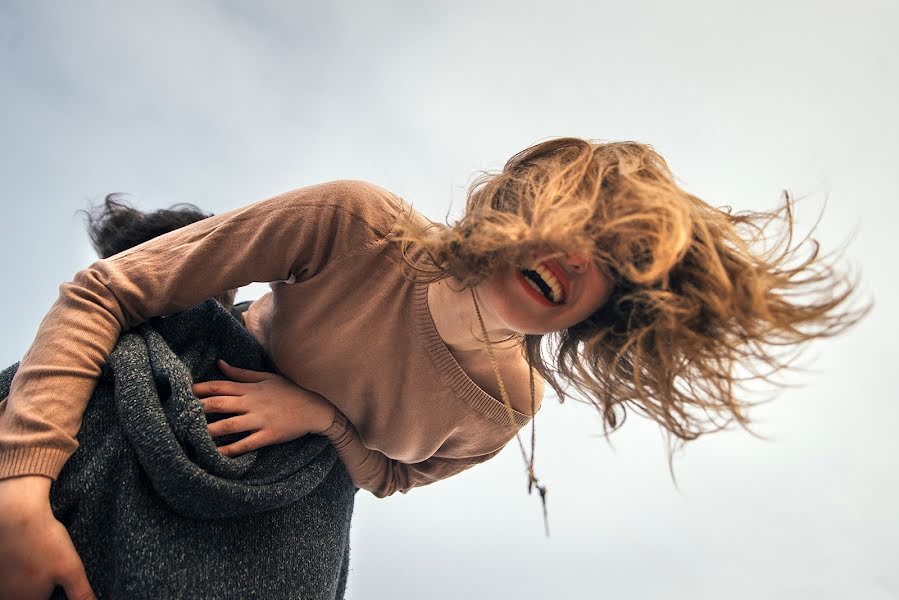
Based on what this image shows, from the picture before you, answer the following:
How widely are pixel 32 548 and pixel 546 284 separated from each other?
505 mm

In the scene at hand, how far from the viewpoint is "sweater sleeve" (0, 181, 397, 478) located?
522 millimetres

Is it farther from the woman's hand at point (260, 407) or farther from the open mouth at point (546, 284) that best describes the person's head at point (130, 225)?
the open mouth at point (546, 284)

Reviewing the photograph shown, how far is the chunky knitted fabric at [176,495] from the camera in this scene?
0.52 m

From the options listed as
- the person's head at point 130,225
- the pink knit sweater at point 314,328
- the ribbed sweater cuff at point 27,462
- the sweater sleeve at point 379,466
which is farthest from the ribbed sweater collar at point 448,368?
the ribbed sweater cuff at point 27,462

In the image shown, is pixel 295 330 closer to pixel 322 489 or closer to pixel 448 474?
pixel 322 489

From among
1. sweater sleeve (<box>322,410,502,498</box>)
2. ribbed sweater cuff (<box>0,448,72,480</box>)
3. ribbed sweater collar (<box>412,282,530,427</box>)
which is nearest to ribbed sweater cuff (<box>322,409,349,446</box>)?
sweater sleeve (<box>322,410,502,498</box>)

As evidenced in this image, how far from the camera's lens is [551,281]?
0.64 meters

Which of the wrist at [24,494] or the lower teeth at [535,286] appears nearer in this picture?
the wrist at [24,494]

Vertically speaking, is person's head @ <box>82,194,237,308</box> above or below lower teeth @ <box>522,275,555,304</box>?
below

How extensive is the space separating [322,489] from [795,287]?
57cm

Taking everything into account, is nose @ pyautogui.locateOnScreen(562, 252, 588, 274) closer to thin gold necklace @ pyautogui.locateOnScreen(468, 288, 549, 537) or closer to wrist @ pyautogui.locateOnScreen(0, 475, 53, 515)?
thin gold necklace @ pyautogui.locateOnScreen(468, 288, 549, 537)

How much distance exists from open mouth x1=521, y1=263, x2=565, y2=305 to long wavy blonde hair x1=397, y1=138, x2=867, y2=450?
0.04 meters

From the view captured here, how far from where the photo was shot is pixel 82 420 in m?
0.56

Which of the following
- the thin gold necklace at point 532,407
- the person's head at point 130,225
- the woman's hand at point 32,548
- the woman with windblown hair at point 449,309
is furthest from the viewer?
the person's head at point 130,225
